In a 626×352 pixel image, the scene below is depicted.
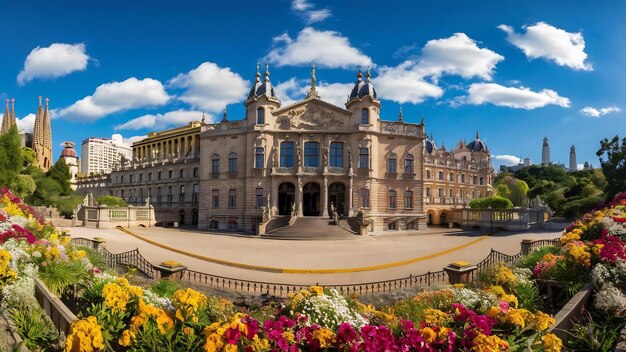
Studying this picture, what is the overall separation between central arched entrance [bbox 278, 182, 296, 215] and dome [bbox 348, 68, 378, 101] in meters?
11.9

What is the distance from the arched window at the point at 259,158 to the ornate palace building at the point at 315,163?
11cm

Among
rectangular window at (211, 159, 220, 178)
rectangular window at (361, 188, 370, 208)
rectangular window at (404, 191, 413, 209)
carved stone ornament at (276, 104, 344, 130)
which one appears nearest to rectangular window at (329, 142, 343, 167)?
carved stone ornament at (276, 104, 344, 130)

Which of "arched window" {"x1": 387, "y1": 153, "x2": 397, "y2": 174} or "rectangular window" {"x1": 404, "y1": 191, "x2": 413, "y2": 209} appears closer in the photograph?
"arched window" {"x1": 387, "y1": 153, "x2": 397, "y2": 174}

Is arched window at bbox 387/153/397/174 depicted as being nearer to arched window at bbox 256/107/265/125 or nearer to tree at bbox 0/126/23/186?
arched window at bbox 256/107/265/125

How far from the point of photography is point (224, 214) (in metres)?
38.4

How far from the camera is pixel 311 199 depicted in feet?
126

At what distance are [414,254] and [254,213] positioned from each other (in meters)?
20.5

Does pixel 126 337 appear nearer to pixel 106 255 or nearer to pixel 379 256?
pixel 106 255

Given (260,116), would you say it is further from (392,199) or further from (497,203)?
(497,203)

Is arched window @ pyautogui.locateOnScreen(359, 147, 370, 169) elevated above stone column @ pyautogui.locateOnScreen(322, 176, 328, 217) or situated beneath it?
elevated above

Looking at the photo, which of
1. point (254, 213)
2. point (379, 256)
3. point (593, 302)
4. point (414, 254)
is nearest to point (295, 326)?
point (593, 302)

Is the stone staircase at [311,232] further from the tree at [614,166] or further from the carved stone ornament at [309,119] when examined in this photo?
the tree at [614,166]

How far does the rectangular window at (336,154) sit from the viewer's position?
37125 mm

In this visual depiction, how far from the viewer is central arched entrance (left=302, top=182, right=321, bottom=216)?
37.8 meters
